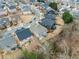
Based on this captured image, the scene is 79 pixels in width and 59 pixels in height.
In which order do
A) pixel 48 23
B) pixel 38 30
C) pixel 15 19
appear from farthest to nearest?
pixel 15 19 < pixel 48 23 < pixel 38 30

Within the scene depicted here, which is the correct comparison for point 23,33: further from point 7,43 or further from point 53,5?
point 53,5

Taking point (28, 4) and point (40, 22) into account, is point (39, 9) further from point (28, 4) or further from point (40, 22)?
point (40, 22)

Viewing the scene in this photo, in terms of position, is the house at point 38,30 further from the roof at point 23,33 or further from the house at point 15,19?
the house at point 15,19

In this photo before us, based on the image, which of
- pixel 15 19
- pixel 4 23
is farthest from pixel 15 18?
pixel 4 23

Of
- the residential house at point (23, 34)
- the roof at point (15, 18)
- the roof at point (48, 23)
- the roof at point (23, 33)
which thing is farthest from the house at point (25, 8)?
the roof at point (23, 33)

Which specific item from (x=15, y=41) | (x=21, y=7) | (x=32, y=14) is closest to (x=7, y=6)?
(x=21, y=7)
